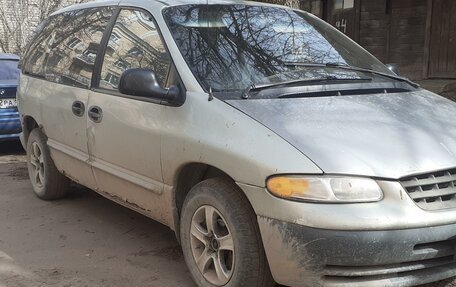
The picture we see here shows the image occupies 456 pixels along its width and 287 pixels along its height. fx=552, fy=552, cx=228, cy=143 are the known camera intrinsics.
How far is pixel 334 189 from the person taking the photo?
8.98 feet

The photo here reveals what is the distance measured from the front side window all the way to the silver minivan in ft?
0.05

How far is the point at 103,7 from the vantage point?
4.67 m

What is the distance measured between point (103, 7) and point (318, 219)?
2.90 meters

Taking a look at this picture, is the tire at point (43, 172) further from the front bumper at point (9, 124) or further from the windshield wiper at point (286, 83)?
the windshield wiper at point (286, 83)

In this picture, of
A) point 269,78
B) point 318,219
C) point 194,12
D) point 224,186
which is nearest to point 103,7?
point 194,12

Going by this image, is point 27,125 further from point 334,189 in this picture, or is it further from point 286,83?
point 334,189

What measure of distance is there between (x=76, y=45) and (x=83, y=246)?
1768mm

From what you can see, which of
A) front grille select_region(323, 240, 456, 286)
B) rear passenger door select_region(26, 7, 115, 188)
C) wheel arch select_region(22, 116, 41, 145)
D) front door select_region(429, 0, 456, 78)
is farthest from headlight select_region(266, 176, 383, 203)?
front door select_region(429, 0, 456, 78)

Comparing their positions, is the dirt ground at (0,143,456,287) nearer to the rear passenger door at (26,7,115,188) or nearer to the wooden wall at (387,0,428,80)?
the rear passenger door at (26,7,115,188)

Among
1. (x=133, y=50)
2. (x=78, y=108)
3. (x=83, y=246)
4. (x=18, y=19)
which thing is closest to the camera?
(x=133, y=50)

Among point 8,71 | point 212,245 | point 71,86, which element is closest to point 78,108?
point 71,86

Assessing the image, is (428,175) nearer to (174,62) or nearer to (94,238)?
(174,62)

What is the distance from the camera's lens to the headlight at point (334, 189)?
8.94 ft

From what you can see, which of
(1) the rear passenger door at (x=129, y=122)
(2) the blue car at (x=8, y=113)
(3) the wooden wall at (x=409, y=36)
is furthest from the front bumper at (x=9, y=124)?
(3) the wooden wall at (x=409, y=36)
